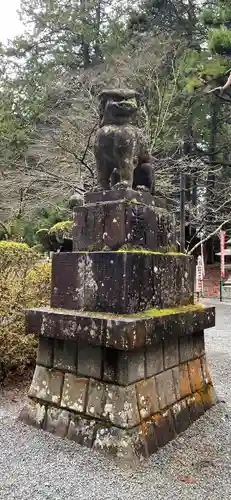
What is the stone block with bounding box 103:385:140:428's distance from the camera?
7.28 feet

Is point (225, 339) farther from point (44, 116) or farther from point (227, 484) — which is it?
point (44, 116)

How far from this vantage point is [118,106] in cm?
279

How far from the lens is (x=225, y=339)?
6.35 meters

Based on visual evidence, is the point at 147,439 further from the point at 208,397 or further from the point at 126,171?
the point at 126,171

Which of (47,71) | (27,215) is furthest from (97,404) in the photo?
(47,71)

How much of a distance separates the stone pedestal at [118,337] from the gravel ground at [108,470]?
9cm

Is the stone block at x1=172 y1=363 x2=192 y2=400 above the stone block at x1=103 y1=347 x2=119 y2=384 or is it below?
below

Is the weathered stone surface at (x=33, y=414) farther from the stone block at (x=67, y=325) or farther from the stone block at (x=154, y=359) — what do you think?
the stone block at (x=154, y=359)

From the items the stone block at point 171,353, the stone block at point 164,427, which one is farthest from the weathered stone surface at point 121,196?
the stone block at point 164,427

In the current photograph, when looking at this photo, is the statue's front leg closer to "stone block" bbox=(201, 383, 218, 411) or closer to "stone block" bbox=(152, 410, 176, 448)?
"stone block" bbox=(152, 410, 176, 448)

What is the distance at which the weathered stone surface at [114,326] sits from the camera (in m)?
2.20

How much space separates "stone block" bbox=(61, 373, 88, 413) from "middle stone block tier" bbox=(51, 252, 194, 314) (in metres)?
0.46

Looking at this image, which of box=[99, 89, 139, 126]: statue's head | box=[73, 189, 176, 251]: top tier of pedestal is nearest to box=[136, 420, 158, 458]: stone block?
box=[73, 189, 176, 251]: top tier of pedestal

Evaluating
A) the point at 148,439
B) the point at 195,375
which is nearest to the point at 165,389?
the point at 148,439
